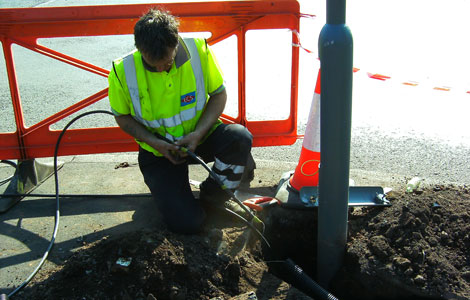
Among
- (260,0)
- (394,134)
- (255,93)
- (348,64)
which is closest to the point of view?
(348,64)

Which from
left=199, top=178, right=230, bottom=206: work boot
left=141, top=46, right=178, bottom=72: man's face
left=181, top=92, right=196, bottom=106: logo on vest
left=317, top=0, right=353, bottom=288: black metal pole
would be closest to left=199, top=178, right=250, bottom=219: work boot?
left=199, top=178, right=230, bottom=206: work boot

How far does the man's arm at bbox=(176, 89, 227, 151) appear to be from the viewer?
353cm

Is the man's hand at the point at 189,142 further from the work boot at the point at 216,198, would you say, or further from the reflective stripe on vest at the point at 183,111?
the work boot at the point at 216,198

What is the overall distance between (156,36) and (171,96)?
0.51 meters

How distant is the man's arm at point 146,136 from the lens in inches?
137

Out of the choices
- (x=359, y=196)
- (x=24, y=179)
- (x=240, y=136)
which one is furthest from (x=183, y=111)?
(x=24, y=179)

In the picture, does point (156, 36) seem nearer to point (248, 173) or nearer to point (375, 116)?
point (248, 173)

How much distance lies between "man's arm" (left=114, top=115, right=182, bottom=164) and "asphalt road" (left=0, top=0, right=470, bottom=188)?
68.6 inches

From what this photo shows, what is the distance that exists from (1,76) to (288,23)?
531 centimetres

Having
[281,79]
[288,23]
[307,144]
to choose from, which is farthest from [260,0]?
[281,79]

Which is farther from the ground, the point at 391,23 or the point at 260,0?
the point at 260,0

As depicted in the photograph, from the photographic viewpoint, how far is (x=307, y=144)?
393 centimetres

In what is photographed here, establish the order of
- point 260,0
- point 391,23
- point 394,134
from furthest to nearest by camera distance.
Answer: point 391,23
point 394,134
point 260,0

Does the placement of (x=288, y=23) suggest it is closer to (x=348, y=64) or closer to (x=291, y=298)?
(x=348, y=64)
